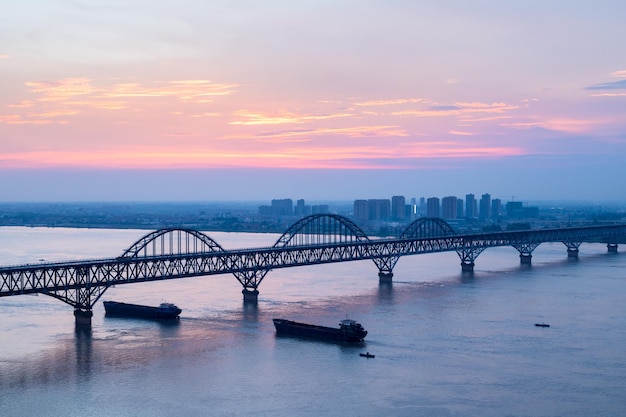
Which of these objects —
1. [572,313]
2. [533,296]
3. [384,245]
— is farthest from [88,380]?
[384,245]

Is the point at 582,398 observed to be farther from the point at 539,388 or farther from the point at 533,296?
the point at 533,296

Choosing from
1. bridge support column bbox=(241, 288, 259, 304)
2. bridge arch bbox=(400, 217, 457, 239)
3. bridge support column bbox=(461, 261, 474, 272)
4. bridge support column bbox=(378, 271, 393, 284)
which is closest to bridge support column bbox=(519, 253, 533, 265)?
bridge arch bbox=(400, 217, 457, 239)

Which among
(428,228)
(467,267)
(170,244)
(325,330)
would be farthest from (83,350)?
(428,228)

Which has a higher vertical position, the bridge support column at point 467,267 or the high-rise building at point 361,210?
the high-rise building at point 361,210

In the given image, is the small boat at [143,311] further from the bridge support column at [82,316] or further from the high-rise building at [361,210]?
the high-rise building at [361,210]

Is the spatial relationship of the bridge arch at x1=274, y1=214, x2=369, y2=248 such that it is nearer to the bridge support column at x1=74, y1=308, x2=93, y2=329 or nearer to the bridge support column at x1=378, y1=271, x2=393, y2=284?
the bridge support column at x1=378, y1=271, x2=393, y2=284

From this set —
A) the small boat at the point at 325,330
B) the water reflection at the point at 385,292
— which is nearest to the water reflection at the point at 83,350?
the small boat at the point at 325,330

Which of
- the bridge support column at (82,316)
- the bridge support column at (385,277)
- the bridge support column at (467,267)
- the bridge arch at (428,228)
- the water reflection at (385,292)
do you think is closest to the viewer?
the bridge support column at (82,316)
